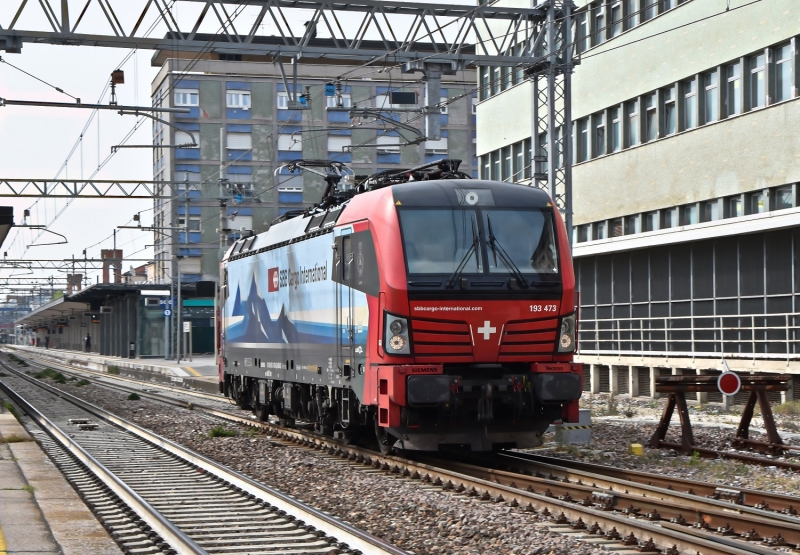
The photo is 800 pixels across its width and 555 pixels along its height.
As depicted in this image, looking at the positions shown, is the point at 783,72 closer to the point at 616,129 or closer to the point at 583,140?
the point at 616,129

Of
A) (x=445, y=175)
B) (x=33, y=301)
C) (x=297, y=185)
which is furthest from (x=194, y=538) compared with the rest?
(x=33, y=301)

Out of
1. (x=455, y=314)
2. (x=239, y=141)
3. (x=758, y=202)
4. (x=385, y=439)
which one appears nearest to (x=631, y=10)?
(x=758, y=202)

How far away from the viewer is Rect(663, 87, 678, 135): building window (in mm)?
31266

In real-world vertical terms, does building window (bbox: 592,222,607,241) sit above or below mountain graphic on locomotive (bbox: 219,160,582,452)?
above

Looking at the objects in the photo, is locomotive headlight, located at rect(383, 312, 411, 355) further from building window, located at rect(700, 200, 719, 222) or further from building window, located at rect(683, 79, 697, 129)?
building window, located at rect(683, 79, 697, 129)

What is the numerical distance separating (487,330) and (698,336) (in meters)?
16.7

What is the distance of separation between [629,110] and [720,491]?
77.4 feet

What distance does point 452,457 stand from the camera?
16562 millimetres

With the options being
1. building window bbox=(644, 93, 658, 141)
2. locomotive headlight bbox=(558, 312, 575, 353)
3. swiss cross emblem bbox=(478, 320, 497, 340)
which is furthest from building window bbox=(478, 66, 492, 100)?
swiss cross emblem bbox=(478, 320, 497, 340)

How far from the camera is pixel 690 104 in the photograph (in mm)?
30578

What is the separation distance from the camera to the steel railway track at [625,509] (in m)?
9.18

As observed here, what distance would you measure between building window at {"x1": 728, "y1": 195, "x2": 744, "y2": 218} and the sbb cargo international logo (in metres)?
12.6

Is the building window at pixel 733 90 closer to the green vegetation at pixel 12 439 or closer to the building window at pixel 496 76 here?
the building window at pixel 496 76

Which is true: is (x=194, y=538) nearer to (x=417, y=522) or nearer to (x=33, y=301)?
(x=417, y=522)
